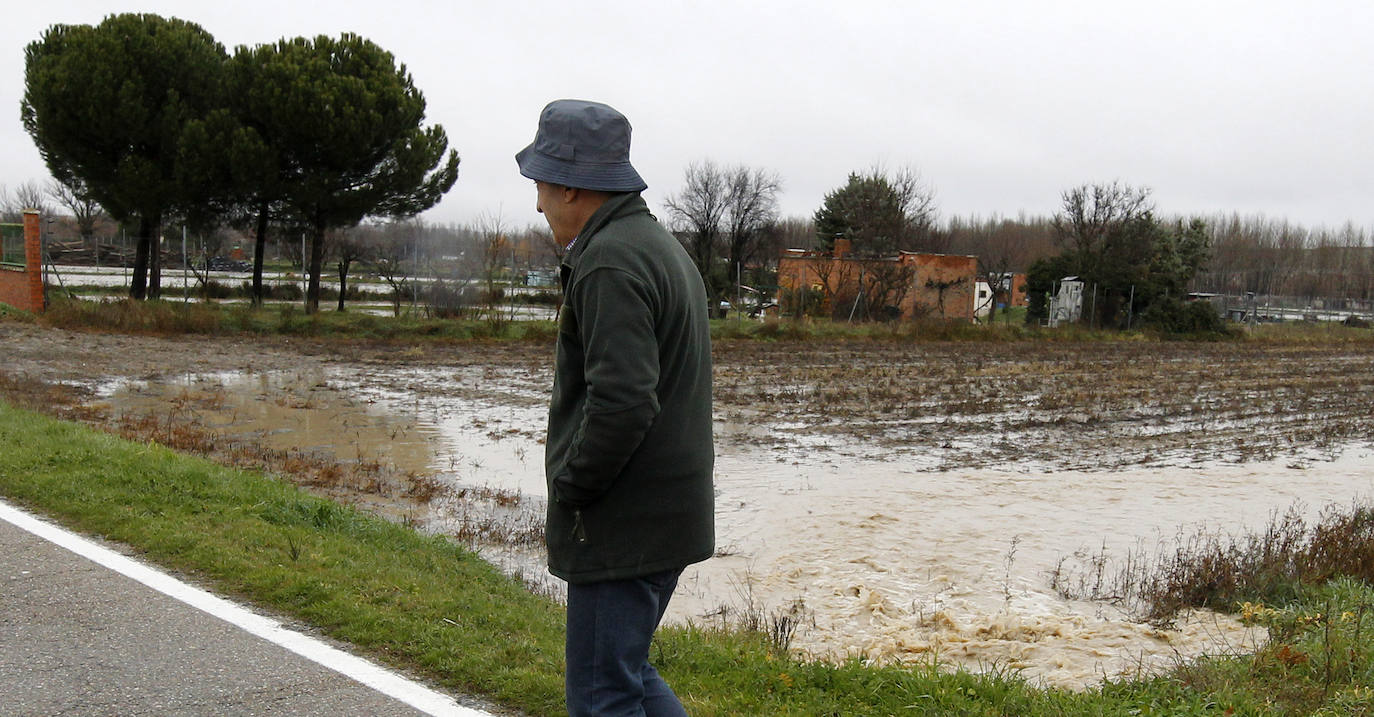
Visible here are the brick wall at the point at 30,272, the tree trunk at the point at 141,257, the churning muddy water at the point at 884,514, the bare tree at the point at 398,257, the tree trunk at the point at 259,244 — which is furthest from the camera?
the bare tree at the point at 398,257

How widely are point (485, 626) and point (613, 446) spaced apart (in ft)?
8.72

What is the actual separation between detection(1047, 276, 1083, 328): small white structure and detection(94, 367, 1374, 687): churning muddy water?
2922 centimetres

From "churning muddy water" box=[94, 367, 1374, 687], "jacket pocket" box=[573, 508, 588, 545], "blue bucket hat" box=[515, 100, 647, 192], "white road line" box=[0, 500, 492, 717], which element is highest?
"blue bucket hat" box=[515, 100, 647, 192]

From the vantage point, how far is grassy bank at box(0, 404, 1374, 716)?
4047 mm

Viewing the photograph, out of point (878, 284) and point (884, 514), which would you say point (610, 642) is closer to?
point (884, 514)

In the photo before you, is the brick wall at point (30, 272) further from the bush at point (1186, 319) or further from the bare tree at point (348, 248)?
the bush at point (1186, 319)

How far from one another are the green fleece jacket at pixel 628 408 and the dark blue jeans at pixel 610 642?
0.06 meters

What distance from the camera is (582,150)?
8.79 ft

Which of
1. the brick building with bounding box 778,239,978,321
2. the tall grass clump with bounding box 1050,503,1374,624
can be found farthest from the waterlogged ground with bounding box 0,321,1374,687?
the brick building with bounding box 778,239,978,321

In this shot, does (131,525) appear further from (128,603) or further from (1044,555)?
(1044,555)

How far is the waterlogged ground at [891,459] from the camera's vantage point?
7.06m

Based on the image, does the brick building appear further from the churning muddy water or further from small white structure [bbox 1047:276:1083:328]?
the churning muddy water

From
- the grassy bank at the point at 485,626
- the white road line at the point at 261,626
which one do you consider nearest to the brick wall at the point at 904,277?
the grassy bank at the point at 485,626

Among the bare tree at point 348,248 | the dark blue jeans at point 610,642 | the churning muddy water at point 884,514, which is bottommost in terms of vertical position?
the churning muddy water at point 884,514
